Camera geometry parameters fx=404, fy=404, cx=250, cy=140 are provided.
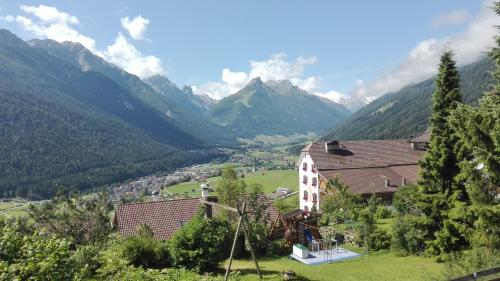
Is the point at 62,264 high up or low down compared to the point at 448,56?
down

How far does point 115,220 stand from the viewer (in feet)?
130

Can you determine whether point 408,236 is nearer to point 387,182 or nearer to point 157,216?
point 157,216

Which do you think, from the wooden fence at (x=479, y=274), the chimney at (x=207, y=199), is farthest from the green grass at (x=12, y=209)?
the wooden fence at (x=479, y=274)

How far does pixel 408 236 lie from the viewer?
28.6 metres

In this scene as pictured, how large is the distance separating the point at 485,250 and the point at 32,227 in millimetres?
36039

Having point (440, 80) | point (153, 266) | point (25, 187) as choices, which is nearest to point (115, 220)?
point (153, 266)

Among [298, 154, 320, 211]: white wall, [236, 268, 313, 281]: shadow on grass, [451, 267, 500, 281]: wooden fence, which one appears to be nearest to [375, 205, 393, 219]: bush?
[298, 154, 320, 211]: white wall

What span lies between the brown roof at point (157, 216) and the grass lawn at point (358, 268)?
1068 cm

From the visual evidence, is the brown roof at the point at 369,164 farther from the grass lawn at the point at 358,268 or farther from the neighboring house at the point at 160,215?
the grass lawn at the point at 358,268

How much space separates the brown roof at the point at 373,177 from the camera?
55.3 metres

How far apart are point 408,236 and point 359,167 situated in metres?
33.7

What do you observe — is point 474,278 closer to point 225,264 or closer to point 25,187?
point 225,264

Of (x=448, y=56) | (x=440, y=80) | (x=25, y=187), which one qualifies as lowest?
(x=25, y=187)

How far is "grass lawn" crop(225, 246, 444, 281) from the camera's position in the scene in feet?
78.4
